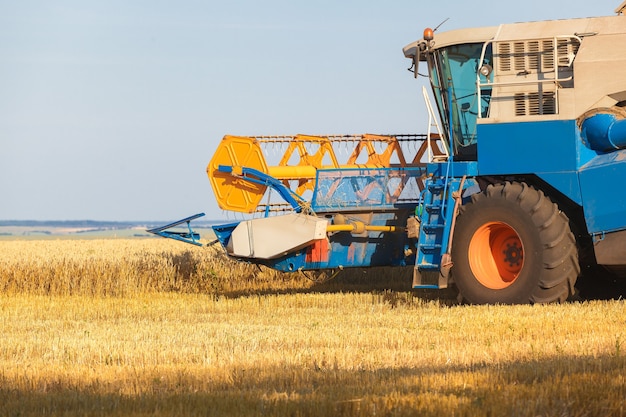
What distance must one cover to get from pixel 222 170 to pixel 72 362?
5.11 metres

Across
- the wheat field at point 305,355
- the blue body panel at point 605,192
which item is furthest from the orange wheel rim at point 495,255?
the blue body panel at point 605,192

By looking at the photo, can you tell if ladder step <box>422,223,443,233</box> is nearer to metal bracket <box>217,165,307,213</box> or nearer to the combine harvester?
the combine harvester

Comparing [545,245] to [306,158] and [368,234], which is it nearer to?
[368,234]

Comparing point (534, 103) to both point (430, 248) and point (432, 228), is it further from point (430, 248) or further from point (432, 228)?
point (430, 248)

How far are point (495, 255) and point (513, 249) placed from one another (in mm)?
214

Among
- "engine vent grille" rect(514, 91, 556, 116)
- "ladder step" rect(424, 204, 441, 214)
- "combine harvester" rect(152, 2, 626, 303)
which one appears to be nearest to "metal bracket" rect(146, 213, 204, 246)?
"combine harvester" rect(152, 2, 626, 303)

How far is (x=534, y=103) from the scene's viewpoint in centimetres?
1079

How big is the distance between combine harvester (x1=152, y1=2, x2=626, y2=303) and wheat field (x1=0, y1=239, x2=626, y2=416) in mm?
503

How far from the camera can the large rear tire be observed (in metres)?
10.2

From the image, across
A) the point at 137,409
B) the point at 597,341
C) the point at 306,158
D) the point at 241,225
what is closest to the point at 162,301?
the point at 241,225

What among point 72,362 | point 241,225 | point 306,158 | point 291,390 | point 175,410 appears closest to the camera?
point 175,410

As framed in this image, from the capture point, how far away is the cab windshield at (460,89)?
11.2m

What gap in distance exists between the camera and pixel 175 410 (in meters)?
5.47

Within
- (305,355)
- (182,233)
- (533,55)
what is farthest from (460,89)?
(305,355)
